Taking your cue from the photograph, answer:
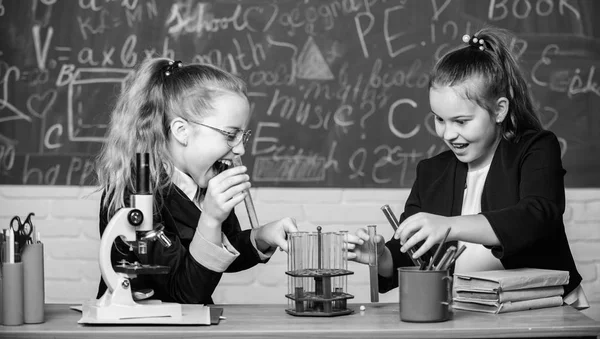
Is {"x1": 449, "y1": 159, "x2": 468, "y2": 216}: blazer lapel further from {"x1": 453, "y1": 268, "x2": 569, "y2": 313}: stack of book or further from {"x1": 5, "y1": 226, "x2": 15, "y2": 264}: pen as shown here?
{"x1": 5, "y1": 226, "x2": 15, "y2": 264}: pen

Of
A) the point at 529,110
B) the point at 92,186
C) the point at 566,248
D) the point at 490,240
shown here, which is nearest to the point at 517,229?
the point at 490,240

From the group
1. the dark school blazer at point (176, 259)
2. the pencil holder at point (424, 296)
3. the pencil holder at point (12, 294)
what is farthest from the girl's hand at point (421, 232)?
the pencil holder at point (12, 294)

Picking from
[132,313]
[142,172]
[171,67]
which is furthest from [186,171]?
→ [132,313]

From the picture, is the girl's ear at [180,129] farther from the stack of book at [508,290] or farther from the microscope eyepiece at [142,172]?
the stack of book at [508,290]

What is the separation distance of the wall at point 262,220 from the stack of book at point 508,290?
4.54 ft

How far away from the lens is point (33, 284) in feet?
4.80

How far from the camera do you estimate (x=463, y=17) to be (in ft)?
10.00

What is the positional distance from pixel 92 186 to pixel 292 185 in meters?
0.72

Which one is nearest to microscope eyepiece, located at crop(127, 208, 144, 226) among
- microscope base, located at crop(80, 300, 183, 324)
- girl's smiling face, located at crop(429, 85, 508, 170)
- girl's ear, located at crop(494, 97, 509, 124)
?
microscope base, located at crop(80, 300, 183, 324)

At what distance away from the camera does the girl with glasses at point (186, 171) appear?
162 cm

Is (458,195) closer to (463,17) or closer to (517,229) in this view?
(517,229)

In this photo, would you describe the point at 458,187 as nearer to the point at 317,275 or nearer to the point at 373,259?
the point at 373,259

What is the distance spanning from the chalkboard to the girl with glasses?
38.6 inches

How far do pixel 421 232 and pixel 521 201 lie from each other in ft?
1.07
